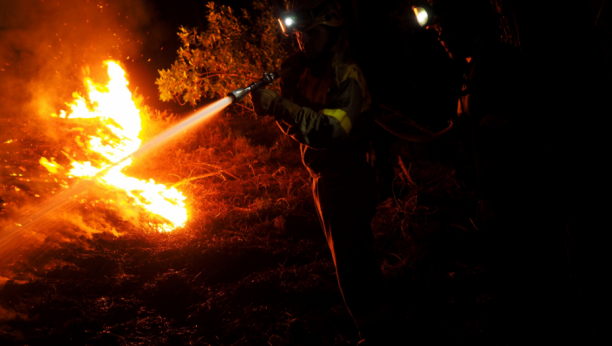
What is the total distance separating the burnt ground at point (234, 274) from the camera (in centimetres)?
313

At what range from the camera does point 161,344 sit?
3.05m

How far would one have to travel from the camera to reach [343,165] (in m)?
2.71

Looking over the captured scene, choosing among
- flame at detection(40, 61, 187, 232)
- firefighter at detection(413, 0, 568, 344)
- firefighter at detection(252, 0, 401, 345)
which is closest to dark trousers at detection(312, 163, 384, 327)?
firefighter at detection(252, 0, 401, 345)

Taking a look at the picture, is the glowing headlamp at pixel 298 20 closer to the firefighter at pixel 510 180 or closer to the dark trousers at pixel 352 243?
the dark trousers at pixel 352 243

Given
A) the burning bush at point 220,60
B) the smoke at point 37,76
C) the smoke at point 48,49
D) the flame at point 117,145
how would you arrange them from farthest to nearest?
the burning bush at point 220,60 → the smoke at point 48,49 → the flame at point 117,145 → the smoke at point 37,76

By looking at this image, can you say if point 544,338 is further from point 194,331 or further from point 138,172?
point 138,172

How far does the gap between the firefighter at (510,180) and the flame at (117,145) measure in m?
4.29

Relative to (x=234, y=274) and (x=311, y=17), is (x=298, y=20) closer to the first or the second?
(x=311, y=17)

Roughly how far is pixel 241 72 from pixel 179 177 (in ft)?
7.66

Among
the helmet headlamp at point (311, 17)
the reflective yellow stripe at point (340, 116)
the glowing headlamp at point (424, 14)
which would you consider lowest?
the reflective yellow stripe at point (340, 116)

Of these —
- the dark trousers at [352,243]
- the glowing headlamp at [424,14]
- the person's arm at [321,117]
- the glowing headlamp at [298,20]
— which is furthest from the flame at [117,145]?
the glowing headlamp at [424,14]

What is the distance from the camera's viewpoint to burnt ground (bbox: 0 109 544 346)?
313 centimetres


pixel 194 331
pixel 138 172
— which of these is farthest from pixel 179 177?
pixel 194 331

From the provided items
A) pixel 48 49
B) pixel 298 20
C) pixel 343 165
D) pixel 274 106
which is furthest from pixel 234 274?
pixel 48 49
